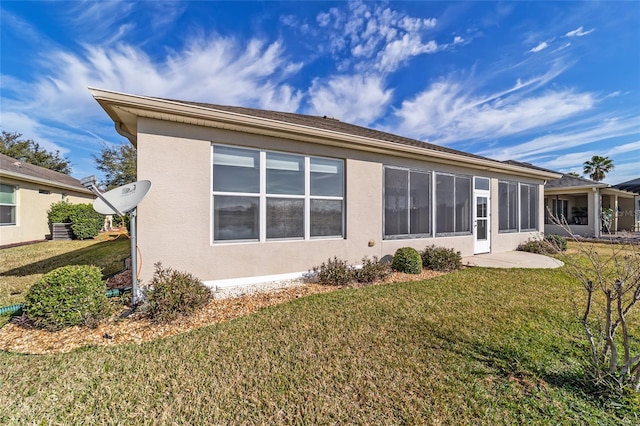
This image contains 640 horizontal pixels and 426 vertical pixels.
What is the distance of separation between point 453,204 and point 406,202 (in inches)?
86.6

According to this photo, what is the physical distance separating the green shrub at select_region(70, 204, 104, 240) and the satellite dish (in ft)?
37.7

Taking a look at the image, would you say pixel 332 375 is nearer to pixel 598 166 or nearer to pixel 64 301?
pixel 64 301

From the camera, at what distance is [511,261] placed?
8336mm

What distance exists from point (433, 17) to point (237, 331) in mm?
10810

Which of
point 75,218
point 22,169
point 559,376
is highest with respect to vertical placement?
point 22,169

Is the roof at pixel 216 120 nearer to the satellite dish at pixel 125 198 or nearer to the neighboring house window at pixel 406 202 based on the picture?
the neighboring house window at pixel 406 202

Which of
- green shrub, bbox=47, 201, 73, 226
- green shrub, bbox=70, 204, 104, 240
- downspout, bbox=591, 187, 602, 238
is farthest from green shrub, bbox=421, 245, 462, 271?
green shrub, bbox=47, 201, 73, 226

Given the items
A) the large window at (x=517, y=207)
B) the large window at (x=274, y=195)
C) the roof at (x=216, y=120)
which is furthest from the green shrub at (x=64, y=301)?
the large window at (x=517, y=207)

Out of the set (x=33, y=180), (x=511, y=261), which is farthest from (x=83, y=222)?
(x=511, y=261)

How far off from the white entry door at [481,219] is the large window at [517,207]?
80 centimetres

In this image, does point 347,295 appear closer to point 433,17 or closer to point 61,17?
point 433,17

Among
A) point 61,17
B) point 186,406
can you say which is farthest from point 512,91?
point 61,17

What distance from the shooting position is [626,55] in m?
9.58

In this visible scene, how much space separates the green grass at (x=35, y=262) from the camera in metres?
5.39
